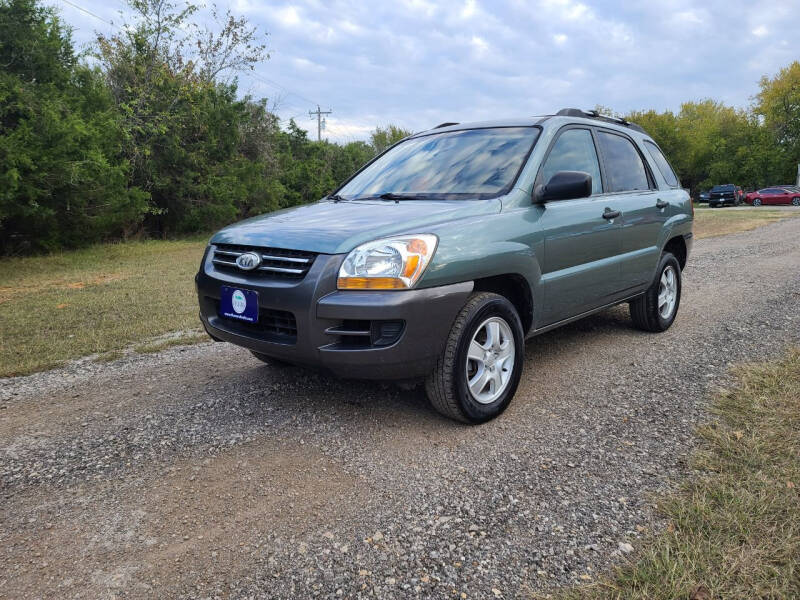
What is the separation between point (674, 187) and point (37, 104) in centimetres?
1053

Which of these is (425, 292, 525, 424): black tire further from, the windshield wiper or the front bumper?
the windshield wiper

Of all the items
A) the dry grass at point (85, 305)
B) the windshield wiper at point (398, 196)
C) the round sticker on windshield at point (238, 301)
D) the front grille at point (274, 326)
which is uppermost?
the windshield wiper at point (398, 196)

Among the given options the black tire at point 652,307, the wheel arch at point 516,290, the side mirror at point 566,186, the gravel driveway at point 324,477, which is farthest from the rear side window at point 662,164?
the wheel arch at point 516,290

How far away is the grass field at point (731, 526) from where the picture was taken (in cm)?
190

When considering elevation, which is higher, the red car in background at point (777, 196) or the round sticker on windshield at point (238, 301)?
the red car in background at point (777, 196)

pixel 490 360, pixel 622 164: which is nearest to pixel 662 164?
pixel 622 164

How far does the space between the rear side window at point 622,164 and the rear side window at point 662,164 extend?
37cm

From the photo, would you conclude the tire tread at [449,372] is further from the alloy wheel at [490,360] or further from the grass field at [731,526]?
the grass field at [731,526]

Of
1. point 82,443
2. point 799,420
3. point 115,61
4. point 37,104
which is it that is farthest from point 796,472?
point 115,61

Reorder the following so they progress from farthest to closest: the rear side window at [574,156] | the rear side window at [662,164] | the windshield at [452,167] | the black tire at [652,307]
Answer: the rear side window at [662,164] < the black tire at [652,307] < the rear side window at [574,156] < the windshield at [452,167]

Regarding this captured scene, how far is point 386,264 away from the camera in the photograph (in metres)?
2.88

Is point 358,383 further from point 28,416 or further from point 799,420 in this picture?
point 799,420

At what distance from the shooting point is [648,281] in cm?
493

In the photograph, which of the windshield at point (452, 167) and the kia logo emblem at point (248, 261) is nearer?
the kia logo emblem at point (248, 261)
